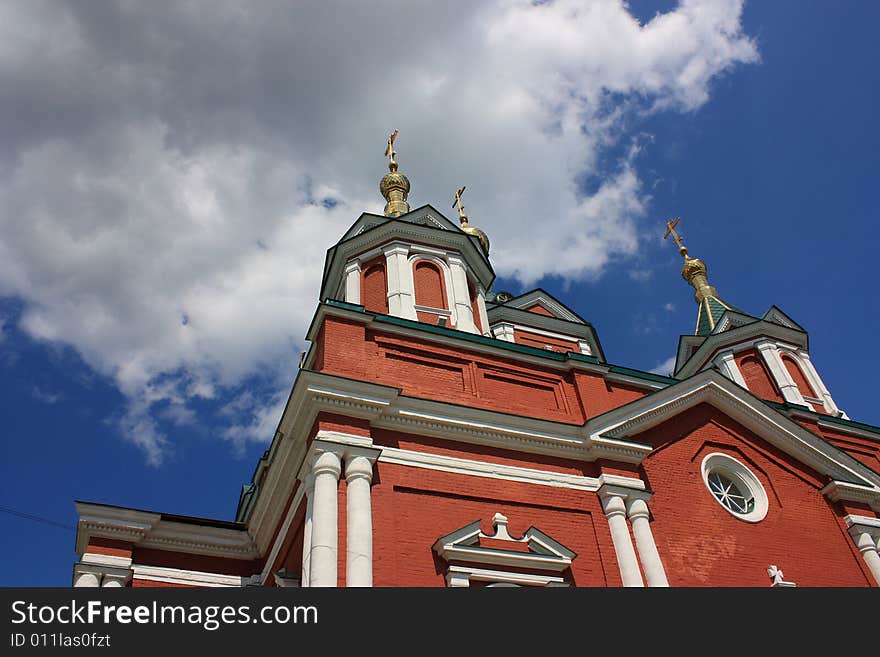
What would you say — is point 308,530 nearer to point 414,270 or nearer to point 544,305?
point 414,270

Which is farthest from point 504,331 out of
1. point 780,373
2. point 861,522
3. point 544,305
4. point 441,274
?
point 861,522

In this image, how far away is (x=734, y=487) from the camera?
580 inches

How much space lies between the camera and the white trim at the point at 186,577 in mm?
14250

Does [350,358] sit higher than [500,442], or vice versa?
[350,358]

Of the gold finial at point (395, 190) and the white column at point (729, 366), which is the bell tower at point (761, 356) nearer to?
the white column at point (729, 366)

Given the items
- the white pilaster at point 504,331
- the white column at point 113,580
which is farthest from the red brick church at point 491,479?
the white pilaster at point 504,331

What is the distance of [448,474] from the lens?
12.2 m

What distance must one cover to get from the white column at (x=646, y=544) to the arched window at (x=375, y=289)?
21.8ft

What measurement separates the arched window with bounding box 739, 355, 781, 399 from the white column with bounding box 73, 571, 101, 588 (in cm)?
1719
